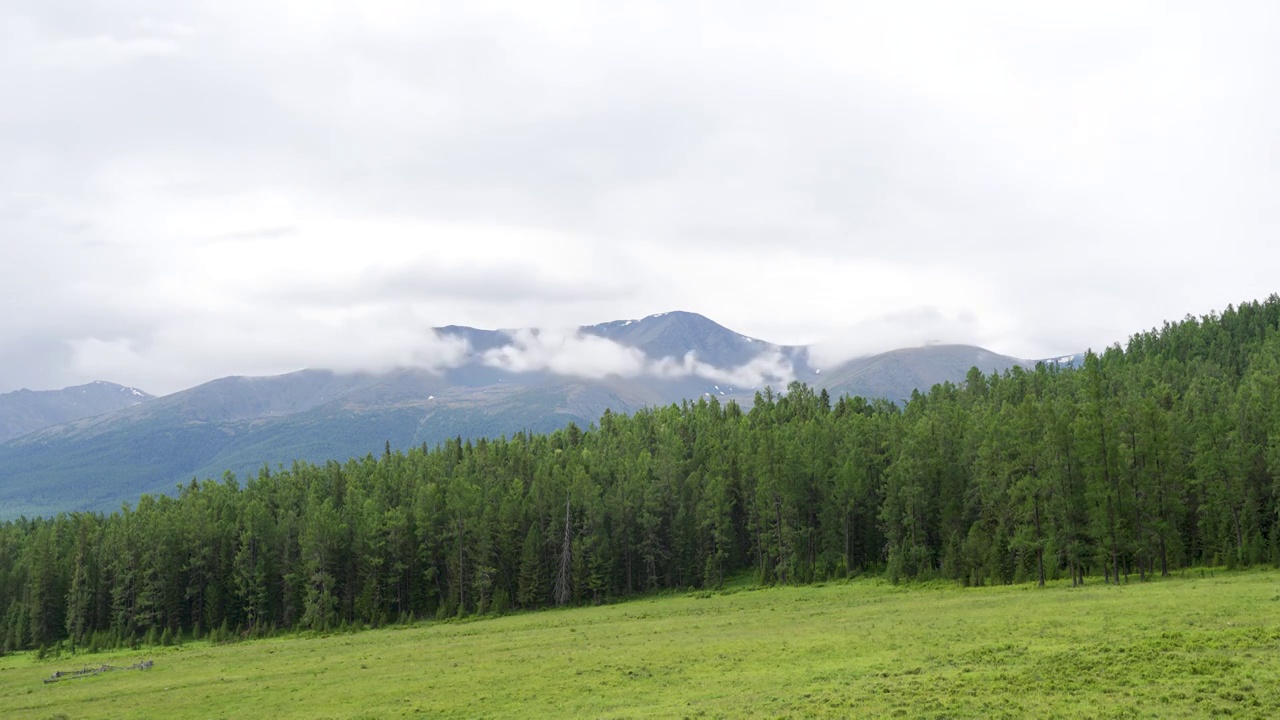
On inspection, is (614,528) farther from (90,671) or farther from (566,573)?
(90,671)

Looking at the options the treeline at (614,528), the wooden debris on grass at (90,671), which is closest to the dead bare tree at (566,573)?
the treeline at (614,528)

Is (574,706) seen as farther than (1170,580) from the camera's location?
No

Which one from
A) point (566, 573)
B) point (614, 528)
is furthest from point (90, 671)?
point (614, 528)

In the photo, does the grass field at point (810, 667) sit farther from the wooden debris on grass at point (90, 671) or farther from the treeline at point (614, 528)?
the treeline at point (614, 528)

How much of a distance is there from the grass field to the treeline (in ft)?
56.1

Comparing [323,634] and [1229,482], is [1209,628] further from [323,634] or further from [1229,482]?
[323,634]

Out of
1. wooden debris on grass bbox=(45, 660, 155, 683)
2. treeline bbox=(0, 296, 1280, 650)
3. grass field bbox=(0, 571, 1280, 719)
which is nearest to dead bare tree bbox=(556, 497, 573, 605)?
treeline bbox=(0, 296, 1280, 650)

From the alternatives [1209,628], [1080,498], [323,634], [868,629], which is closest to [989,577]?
[1080,498]

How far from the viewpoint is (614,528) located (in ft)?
397

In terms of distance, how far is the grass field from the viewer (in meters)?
33.5

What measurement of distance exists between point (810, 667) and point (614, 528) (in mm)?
78568

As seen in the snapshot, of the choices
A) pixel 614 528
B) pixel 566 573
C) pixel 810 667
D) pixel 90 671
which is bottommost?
pixel 566 573

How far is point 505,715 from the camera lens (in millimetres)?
40906

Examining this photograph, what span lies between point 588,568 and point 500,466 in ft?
129
